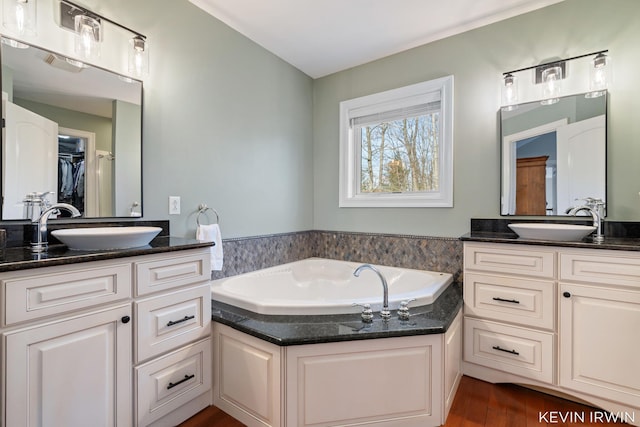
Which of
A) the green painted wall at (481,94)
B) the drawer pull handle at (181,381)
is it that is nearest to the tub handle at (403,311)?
the green painted wall at (481,94)

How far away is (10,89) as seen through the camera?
57.2 inches

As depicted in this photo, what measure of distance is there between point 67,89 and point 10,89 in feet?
0.76

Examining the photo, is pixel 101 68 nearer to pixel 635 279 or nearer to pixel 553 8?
pixel 553 8

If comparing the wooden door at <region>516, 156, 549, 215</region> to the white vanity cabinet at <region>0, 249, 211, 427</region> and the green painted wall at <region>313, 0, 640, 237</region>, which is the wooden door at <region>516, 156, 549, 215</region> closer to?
the green painted wall at <region>313, 0, 640, 237</region>

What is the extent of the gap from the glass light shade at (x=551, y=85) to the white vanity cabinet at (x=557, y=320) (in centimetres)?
110

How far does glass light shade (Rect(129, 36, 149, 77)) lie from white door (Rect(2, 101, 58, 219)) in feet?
1.83

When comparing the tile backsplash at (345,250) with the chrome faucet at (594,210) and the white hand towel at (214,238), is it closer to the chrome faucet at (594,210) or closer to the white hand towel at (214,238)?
the white hand towel at (214,238)

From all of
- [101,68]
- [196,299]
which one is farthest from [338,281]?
[101,68]

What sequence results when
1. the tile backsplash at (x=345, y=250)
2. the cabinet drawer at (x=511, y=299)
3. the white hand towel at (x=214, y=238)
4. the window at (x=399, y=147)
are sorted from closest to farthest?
the cabinet drawer at (x=511, y=299) → the white hand towel at (x=214, y=238) → the tile backsplash at (x=345, y=250) → the window at (x=399, y=147)

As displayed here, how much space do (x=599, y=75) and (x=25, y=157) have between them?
3.33 m

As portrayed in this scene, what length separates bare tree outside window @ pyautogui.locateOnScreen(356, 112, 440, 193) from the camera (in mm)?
2750

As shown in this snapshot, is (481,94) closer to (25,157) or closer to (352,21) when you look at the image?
(352,21)

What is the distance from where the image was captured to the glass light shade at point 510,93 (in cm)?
228

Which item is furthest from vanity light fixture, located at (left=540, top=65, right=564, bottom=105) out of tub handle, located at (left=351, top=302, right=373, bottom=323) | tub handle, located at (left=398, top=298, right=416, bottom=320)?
tub handle, located at (left=351, top=302, right=373, bottom=323)
